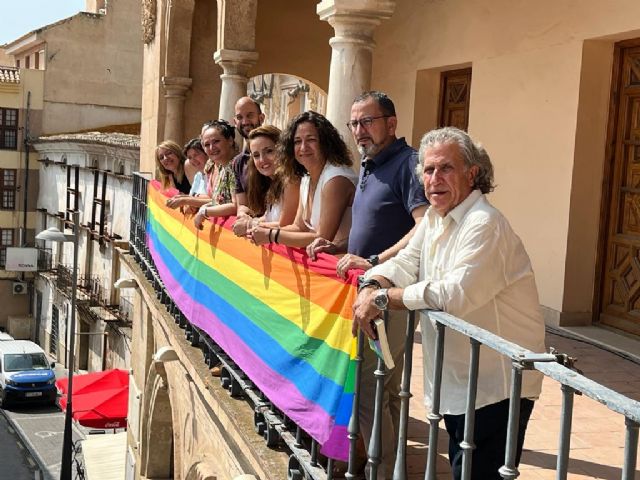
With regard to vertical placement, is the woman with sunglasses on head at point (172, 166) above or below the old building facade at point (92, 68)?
below

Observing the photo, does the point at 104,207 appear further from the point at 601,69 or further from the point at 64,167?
Result: the point at 601,69

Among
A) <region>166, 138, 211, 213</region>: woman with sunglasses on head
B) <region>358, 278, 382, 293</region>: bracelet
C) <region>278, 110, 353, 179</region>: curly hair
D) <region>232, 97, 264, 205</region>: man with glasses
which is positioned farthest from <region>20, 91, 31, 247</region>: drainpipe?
<region>358, 278, 382, 293</region>: bracelet

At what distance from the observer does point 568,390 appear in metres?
2.31

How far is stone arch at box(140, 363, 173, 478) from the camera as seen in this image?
12.0 meters

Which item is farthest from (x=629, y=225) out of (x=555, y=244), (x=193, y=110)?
(x=193, y=110)

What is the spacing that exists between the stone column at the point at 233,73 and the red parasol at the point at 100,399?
10.1m

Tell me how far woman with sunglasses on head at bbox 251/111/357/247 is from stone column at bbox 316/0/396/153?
127 cm

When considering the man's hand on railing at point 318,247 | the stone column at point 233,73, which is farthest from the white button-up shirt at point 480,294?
the stone column at point 233,73

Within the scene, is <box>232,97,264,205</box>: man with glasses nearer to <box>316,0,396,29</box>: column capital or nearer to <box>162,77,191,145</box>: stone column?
<box>316,0,396,29</box>: column capital

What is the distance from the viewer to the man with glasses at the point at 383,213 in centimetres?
405

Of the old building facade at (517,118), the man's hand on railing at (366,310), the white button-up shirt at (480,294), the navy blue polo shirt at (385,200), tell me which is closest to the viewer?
the white button-up shirt at (480,294)

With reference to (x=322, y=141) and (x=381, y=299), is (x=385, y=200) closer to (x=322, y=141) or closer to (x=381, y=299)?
(x=322, y=141)

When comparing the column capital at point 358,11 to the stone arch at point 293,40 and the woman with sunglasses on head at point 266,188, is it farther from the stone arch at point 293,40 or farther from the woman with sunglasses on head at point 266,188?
the stone arch at point 293,40

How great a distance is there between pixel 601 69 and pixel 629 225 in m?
1.48
